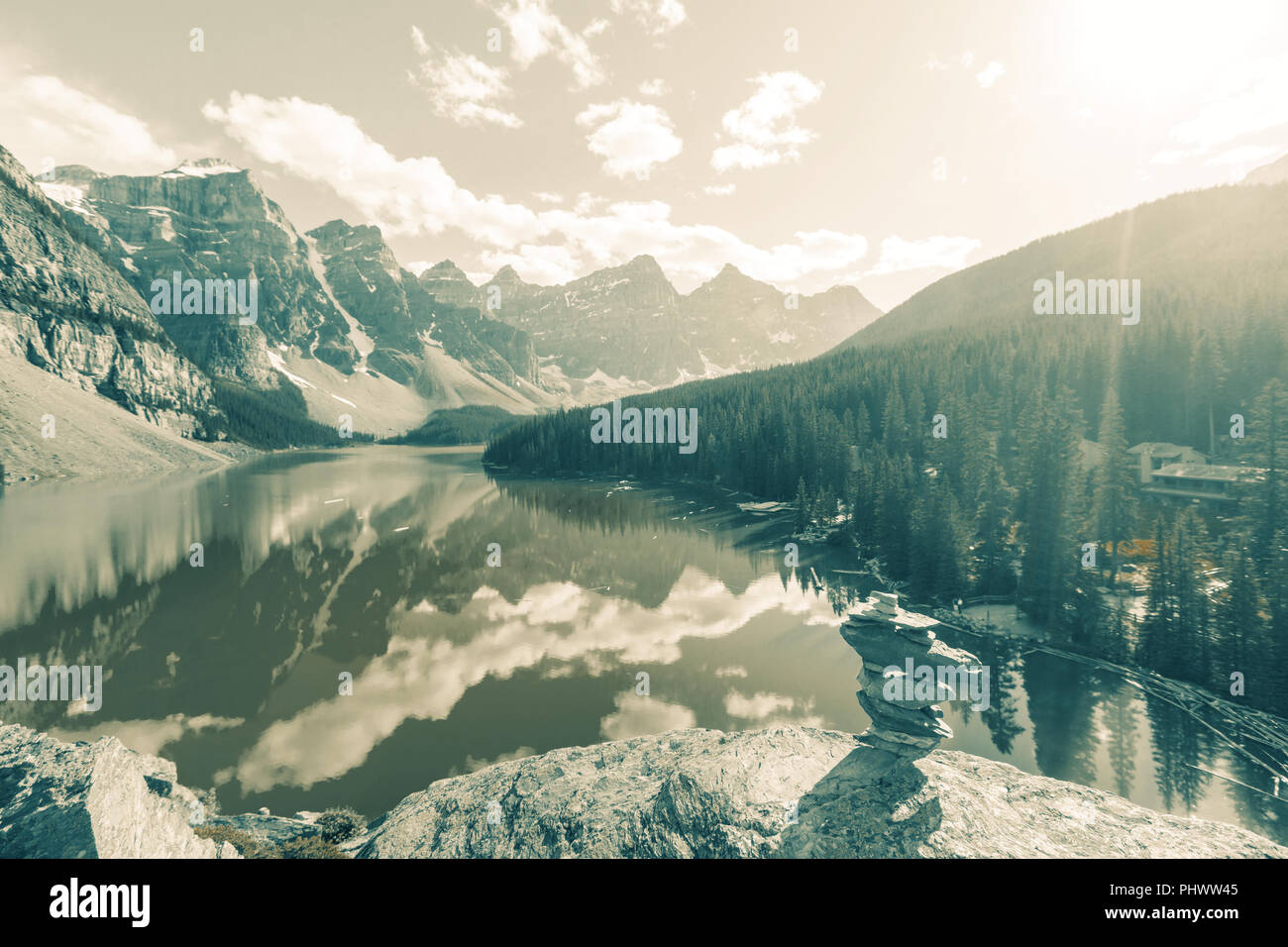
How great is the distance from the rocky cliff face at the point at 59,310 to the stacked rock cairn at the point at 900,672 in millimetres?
232748

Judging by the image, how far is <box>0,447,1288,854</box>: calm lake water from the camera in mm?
26031

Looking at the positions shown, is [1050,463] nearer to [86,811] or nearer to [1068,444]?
[1068,444]

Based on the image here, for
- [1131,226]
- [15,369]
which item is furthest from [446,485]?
[1131,226]

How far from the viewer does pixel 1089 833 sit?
16.9 meters

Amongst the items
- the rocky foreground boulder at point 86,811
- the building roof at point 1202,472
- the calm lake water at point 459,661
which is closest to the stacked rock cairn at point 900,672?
the calm lake water at point 459,661

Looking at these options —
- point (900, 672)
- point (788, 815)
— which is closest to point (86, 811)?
point (788, 815)

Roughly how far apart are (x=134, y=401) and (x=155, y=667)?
219240 millimetres

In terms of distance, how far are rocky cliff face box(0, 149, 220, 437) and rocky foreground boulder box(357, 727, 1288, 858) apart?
222588 millimetres

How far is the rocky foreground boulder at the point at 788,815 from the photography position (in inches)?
628

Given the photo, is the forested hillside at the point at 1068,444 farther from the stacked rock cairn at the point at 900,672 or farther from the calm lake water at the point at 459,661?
the stacked rock cairn at the point at 900,672

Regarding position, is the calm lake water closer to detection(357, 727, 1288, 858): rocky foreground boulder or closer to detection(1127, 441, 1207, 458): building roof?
detection(357, 727, 1288, 858): rocky foreground boulder
